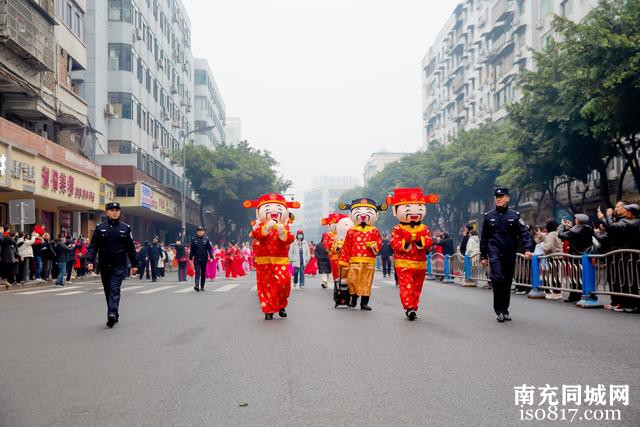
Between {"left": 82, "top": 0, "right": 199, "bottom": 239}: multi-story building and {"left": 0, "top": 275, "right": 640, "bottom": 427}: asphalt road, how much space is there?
3243 cm

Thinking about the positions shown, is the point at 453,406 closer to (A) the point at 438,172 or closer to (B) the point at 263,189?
(A) the point at 438,172

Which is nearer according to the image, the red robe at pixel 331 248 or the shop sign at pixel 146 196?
the red robe at pixel 331 248

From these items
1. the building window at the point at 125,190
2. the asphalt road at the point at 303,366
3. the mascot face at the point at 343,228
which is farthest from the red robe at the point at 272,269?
the building window at the point at 125,190

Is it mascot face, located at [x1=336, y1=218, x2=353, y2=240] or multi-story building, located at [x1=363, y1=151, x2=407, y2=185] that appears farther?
multi-story building, located at [x1=363, y1=151, x2=407, y2=185]

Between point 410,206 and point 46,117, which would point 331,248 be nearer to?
point 410,206

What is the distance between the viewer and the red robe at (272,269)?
12180mm

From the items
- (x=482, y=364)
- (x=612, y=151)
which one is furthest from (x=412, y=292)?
(x=612, y=151)

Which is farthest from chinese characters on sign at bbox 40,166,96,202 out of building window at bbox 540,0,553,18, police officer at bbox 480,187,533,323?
building window at bbox 540,0,553,18

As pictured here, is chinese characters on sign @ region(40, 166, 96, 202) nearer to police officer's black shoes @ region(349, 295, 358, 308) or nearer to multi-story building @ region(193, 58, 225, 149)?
police officer's black shoes @ region(349, 295, 358, 308)

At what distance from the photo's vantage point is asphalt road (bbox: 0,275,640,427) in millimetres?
5414

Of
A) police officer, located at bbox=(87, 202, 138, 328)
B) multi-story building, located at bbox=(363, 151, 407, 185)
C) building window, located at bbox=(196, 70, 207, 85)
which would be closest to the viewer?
police officer, located at bbox=(87, 202, 138, 328)

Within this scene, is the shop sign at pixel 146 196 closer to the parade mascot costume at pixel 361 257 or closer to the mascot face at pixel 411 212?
the parade mascot costume at pixel 361 257

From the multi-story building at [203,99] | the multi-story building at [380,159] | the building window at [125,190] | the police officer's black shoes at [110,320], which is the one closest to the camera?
the police officer's black shoes at [110,320]

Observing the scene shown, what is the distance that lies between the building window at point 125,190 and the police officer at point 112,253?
1321 inches
